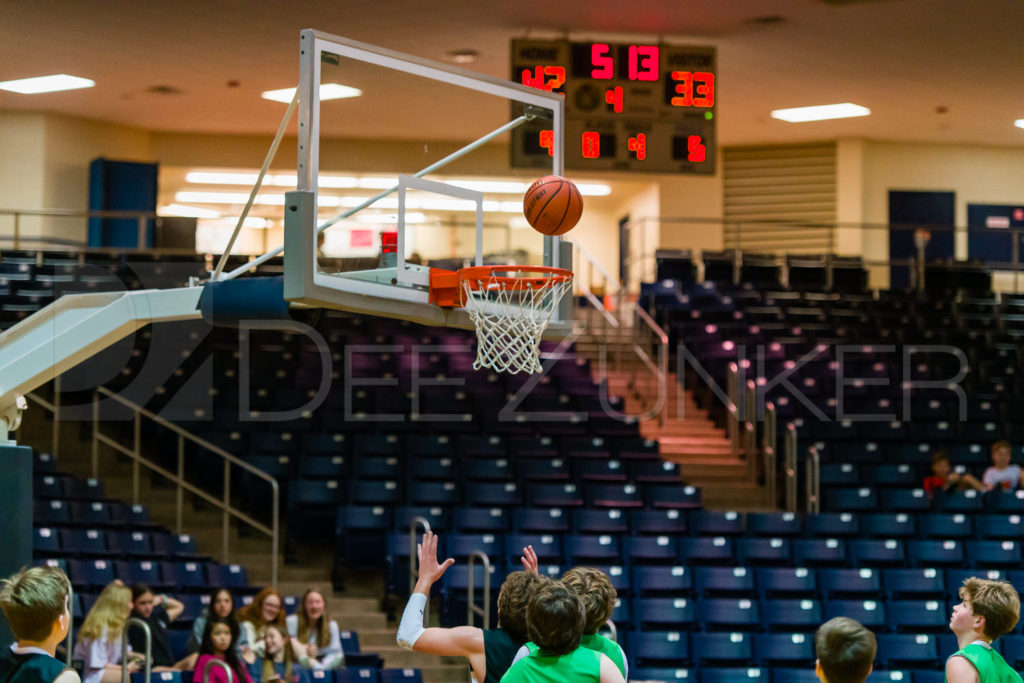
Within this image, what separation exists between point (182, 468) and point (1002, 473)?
779 centimetres

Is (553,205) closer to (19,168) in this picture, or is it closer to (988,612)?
(988,612)

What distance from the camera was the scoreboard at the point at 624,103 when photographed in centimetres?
1153

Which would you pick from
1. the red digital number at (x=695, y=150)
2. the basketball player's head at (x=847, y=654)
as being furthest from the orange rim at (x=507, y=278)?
the red digital number at (x=695, y=150)

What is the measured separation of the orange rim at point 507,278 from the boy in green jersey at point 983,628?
10.8 ft

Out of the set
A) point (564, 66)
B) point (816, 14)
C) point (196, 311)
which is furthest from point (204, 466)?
point (816, 14)

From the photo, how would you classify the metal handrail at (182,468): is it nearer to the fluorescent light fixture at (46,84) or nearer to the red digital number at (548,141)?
the red digital number at (548,141)

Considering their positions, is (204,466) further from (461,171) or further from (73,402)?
(461,171)

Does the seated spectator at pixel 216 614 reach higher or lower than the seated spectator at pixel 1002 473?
lower

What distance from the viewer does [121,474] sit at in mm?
13039

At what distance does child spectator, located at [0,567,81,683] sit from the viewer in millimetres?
3670

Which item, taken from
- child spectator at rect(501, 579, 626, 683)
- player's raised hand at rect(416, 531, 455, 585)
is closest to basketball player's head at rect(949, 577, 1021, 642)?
child spectator at rect(501, 579, 626, 683)

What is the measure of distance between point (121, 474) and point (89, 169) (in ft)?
19.3

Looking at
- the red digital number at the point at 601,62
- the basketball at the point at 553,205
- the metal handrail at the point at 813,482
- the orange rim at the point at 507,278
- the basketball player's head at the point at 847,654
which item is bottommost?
the metal handrail at the point at 813,482

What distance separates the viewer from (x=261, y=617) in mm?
9195
